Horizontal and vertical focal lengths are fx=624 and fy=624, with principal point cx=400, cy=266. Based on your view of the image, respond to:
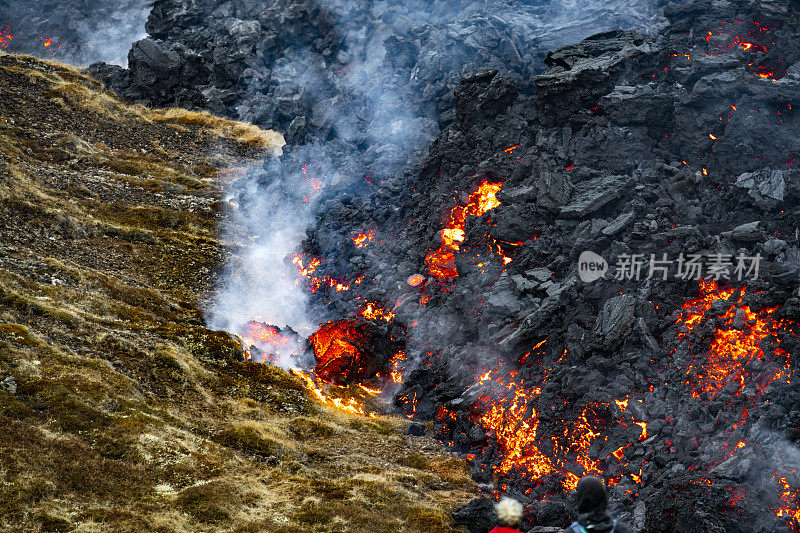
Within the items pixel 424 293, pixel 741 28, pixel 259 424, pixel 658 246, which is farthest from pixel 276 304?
pixel 741 28

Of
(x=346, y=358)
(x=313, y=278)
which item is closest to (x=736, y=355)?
(x=346, y=358)

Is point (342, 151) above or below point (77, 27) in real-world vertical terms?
below

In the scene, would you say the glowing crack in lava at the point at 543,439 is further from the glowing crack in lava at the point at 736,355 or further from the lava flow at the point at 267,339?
the lava flow at the point at 267,339

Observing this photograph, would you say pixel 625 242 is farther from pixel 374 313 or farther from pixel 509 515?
pixel 509 515

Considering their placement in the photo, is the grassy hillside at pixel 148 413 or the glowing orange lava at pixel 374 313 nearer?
the grassy hillside at pixel 148 413

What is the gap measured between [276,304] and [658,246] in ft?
62.1

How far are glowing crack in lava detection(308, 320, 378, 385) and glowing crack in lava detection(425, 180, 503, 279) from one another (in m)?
4.77

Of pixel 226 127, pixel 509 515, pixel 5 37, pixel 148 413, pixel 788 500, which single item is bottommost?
pixel 788 500

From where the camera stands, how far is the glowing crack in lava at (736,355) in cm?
1697

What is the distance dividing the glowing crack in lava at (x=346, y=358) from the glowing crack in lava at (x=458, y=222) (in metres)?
4.77

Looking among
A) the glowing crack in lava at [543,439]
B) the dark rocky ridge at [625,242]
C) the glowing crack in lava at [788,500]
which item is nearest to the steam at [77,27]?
the dark rocky ridge at [625,242]

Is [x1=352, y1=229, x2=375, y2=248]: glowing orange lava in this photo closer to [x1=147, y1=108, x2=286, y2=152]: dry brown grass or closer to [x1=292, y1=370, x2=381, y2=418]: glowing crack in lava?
[x1=292, y1=370, x2=381, y2=418]: glowing crack in lava

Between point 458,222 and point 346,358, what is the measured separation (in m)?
8.49

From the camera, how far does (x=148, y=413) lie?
1861 cm
